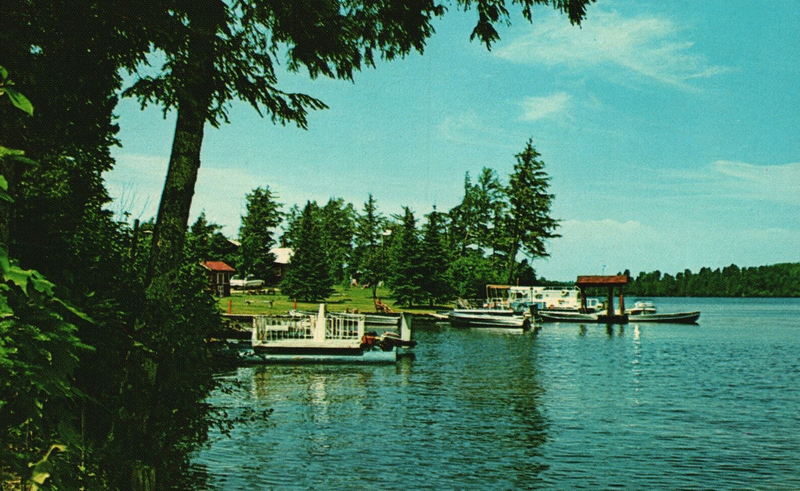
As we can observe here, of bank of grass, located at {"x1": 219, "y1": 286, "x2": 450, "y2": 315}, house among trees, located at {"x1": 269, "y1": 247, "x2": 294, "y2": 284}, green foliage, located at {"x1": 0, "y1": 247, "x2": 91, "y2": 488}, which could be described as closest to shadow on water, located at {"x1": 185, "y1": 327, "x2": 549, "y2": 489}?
green foliage, located at {"x1": 0, "y1": 247, "x2": 91, "y2": 488}

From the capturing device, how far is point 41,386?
3.11 m

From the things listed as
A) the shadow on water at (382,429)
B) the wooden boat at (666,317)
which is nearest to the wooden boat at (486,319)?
the wooden boat at (666,317)

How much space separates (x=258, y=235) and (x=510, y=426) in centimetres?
8294

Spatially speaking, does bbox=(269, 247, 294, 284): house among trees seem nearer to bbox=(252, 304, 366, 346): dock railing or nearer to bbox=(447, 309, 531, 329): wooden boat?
bbox=(447, 309, 531, 329): wooden boat

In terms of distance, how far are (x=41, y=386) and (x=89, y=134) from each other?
6294 millimetres

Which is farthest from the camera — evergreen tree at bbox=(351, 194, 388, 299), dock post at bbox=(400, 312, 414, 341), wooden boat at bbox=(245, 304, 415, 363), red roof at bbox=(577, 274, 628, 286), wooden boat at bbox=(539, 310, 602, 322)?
evergreen tree at bbox=(351, 194, 388, 299)

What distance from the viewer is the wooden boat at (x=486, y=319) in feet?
188

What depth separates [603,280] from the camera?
221 feet

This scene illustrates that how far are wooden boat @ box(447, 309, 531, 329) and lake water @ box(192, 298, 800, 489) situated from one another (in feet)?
70.4

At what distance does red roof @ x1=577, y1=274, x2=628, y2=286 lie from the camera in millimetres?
65875

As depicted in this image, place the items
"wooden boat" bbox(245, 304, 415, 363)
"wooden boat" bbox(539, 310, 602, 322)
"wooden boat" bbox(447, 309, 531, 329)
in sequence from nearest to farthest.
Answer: "wooden boat" bbox(245, 304, 415, 363) → "wooden boat" bbox(447, 309, 531, 329) → "wooden boat" bbox(539, 310, 602, 322)

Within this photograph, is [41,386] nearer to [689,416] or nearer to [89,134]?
[89,134]

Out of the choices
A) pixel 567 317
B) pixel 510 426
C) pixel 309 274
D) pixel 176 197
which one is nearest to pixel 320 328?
pixel 510 426

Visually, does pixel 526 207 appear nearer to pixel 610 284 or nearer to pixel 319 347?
pixel 610 284
